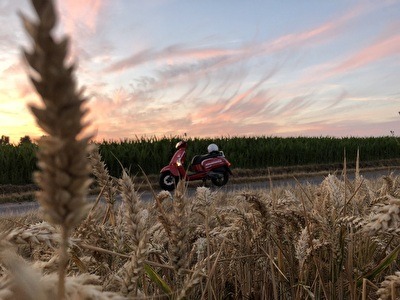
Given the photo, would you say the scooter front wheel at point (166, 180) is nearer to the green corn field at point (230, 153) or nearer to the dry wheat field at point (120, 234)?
the green corn field at point (230, 153)

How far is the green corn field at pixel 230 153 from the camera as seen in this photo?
16.5 m

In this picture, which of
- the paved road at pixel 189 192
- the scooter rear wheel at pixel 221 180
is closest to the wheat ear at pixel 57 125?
the paved road at pixel 189 192

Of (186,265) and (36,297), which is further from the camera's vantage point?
(186,265)

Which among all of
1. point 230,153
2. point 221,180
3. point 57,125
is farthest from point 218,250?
point 230,153

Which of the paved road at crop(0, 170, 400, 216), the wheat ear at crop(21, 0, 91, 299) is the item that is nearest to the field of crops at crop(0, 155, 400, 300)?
the wheat ear at crop(21, 0, 91, 299)

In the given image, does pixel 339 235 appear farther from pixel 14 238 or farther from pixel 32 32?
pixel 32 32

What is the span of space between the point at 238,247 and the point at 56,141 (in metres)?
1.81

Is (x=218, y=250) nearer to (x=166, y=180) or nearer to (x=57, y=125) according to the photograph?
(x=57, y=125)

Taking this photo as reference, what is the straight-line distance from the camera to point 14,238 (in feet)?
2.95

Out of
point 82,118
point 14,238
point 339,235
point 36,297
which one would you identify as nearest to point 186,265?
point 14,238

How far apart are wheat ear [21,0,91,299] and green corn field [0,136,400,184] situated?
14.7 meters

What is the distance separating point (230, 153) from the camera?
72.1ft

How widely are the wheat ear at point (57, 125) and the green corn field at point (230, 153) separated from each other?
14.7 m

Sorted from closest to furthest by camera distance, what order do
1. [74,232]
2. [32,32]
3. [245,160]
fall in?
[32,32], [74,232], [245,160]
